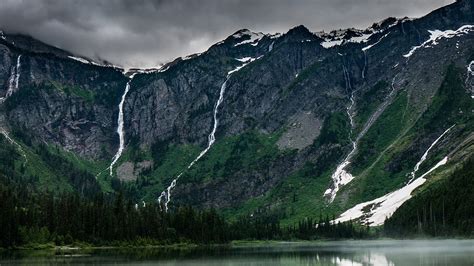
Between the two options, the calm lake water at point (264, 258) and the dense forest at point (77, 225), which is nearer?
the calm lake water at point (264, 258)

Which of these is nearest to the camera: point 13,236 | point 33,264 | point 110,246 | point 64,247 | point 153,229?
point 33,264

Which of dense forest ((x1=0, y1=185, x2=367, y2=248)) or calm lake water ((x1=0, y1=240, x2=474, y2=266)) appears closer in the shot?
calm lake water ((x1=0, y1=240, x2=474, y2=266))

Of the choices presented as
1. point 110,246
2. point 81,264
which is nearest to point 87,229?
point 110,246

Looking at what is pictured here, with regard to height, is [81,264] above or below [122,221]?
below

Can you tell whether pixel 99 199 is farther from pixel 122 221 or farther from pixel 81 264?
pixel 81 264

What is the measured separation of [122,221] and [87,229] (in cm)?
1125

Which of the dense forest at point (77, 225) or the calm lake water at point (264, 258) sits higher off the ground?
the dense forest at point (77, 225)

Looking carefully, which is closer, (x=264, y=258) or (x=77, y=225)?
(x=264, y=258)

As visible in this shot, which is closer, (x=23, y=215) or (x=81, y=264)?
(x=81, y=264)

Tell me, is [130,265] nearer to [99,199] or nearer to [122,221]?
[122,221]

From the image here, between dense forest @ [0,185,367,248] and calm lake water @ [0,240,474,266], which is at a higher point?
dense forest @ [0,185,367,248]

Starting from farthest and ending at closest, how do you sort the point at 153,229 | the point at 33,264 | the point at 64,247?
1. the point at 153,229
2. the point at 64,247
3. the point at 33,264

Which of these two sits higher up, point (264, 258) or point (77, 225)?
point (77, 225)

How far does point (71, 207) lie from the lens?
176 m
